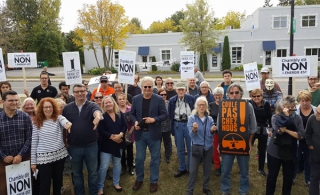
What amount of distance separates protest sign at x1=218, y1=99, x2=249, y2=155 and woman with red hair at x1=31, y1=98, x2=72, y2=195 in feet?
8.64

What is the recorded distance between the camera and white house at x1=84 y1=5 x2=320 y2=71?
96.4 feet

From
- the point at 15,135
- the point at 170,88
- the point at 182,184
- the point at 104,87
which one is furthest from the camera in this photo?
the point at 104,87

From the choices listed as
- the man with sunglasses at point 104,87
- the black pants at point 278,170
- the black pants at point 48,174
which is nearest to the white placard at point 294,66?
the black pants at point 278,170

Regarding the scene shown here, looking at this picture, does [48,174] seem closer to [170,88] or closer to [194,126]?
[194,126]

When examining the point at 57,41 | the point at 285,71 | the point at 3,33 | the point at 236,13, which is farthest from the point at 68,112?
the point at 236,13

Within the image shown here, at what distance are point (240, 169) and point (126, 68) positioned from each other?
3.68 metres

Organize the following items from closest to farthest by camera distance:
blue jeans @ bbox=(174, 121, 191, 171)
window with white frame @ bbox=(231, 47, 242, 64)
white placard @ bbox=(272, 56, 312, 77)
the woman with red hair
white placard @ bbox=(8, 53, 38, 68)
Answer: the woman with red hair → blue jeans @ bbox=(174, 121, 191, 171) → white placard @ bbox=(272, 56, 312, 77) → white placard @ bbox=(8, 53, 38, 68) → window with white frame @ bbox=(231, 47, 242, 64)

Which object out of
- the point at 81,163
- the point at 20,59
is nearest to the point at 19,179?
the point at 81,163

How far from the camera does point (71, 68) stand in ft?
20.5

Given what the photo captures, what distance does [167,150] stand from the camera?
243 inches

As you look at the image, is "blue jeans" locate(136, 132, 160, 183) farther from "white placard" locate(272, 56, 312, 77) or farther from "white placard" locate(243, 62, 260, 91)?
"white placard" locate(272, 56, 312, 77)

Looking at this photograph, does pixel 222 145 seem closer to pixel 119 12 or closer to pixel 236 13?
pixel 119 12

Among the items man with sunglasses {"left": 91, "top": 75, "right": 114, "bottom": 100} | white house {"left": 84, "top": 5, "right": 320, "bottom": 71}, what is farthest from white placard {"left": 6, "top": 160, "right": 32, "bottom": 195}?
white house {"left": 84, "top": 5, "right": 320, "bottom": 71}

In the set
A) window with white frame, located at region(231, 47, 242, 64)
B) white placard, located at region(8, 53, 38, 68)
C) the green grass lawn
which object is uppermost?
window with white frame, located at region(231, 47, 242, 64)
